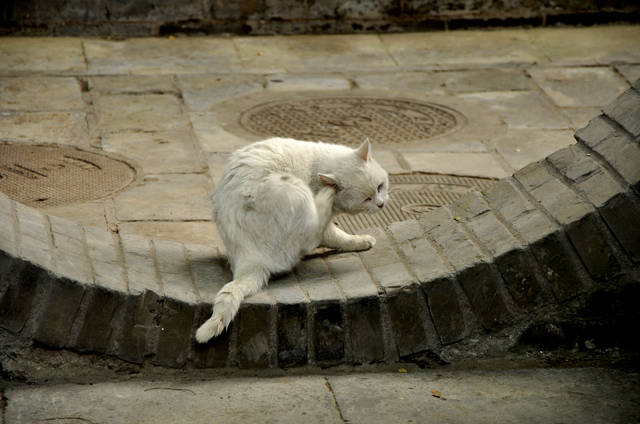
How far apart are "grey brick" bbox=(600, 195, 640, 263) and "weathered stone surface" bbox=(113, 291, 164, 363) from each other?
1.77 metres

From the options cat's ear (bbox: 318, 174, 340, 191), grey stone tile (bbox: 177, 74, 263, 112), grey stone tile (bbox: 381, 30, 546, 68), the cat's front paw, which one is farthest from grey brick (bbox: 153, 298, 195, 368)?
grey stone tile (bbox: 381, 30, 546, 68)

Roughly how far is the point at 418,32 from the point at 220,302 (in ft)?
22.5

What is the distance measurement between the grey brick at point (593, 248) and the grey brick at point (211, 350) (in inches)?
54.5

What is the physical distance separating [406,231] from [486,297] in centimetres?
76

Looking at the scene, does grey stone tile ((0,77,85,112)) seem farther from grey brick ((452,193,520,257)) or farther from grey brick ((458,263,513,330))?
grey brick ((458,263,513,330))

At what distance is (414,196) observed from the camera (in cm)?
621

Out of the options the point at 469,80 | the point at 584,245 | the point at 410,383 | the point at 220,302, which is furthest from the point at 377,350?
the point at 469,80

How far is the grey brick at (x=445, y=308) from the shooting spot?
3.95 metres

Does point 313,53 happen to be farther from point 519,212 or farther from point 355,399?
point 355,399

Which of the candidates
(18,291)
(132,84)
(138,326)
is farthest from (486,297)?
(132,84)

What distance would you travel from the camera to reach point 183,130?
732cm

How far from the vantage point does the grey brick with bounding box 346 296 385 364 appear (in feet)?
12.9

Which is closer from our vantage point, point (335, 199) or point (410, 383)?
point (410, 383)

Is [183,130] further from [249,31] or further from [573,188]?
[573,188]
